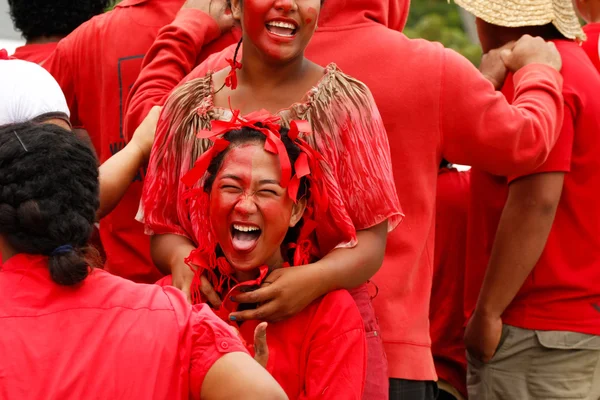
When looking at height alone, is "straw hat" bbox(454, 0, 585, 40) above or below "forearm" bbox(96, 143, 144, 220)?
above

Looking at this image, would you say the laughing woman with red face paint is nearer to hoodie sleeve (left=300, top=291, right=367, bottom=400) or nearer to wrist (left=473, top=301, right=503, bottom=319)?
hoodie sleeve (left=300, top=291, right=367, bottom=400)

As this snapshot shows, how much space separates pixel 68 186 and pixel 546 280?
2.11 metres

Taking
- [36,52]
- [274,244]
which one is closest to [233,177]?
[274,244]

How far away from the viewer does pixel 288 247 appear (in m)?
3.25

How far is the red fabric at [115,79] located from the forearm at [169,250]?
0.55m

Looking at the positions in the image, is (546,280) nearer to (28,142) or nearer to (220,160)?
(220,160)

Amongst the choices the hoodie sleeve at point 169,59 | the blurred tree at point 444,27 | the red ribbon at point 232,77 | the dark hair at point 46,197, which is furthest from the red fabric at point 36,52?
the blurred tree at point 444,27

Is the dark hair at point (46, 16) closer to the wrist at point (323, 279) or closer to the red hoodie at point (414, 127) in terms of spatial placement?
the red hoodie at point (414, 127)

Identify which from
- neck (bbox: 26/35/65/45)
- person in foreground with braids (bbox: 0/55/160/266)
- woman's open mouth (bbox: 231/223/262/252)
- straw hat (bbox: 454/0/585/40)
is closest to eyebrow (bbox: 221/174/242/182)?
woman's open mouth (bbox: 231/223/262/252)

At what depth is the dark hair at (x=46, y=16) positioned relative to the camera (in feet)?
15.9

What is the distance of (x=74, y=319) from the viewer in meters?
2.54

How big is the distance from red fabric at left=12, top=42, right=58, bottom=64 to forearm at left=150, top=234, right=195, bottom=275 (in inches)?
61.4

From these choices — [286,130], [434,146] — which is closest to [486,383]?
[434,146]

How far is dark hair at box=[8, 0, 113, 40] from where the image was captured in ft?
15.9
